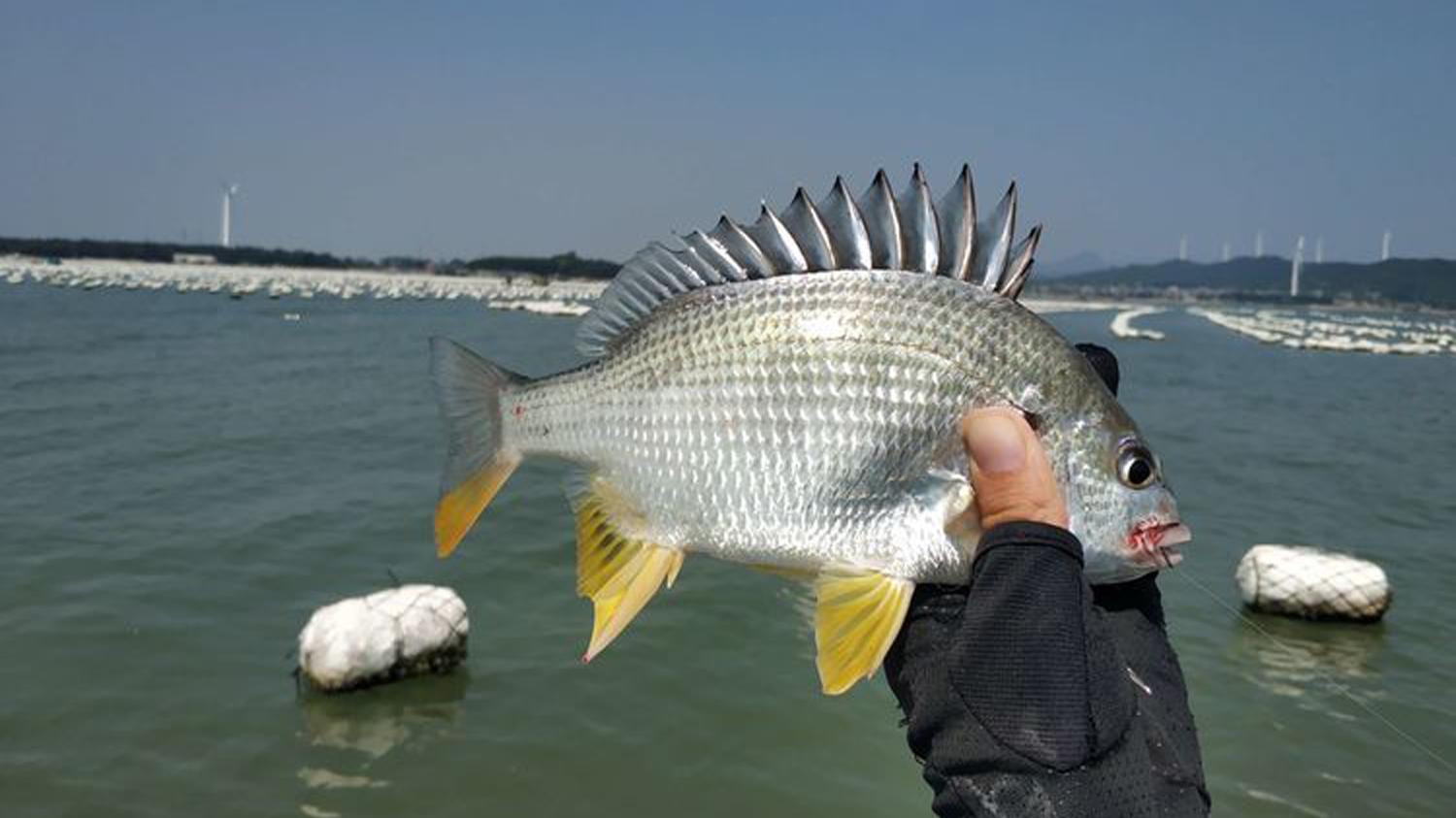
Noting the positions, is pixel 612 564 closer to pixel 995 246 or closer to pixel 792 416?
pixel 792 416

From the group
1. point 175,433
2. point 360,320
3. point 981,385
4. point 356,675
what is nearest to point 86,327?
point 360,320

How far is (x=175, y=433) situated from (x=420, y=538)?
339 inches

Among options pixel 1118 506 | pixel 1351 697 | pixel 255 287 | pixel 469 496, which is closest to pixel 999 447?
pixel 1118 506

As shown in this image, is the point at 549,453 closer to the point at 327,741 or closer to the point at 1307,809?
the point at 327,741

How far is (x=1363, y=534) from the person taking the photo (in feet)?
49.7

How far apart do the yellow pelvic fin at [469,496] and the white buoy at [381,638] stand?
5.65 meters

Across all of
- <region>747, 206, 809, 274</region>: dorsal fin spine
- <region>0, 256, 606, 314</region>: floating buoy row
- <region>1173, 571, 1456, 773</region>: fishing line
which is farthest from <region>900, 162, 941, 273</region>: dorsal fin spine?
<region>0, 256, 606, 314</region>: floating buoy row

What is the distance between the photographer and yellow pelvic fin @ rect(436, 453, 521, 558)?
2793mm

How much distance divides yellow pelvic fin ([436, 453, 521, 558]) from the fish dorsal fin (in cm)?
62

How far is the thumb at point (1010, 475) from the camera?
6.86 ft

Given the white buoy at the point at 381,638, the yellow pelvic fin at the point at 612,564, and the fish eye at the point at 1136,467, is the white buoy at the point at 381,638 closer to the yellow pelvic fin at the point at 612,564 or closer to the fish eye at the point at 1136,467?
the yellow pelvic fin at the point at 612,564

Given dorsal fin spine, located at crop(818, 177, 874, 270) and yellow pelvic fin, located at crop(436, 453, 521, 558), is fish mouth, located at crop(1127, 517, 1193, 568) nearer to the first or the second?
dorsal fin spine, located at crop(818, 177, 874, 270)

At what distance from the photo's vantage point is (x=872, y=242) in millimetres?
2512

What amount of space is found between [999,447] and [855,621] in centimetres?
50
